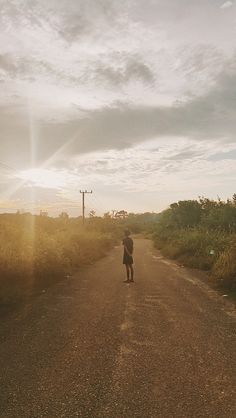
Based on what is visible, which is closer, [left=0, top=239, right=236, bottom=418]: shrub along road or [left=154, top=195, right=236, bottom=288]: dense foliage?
[left=0, top=239, right=236, bottom=418]: shrub along road

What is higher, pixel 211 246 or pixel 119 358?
pixel 211 246

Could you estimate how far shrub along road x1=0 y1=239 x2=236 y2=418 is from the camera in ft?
16.7

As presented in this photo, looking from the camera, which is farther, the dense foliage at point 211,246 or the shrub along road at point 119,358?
the dense foliage at point 211,246

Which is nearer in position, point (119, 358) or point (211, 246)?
point (119, 358)

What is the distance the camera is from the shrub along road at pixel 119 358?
5.10 m

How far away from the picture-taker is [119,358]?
6.86 metres

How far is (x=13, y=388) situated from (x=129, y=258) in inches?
440

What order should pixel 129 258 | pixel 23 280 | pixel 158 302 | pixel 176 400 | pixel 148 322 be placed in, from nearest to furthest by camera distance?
pixel 176 400 → pixel 148 322 → pixel 158 302 → pixel 23 280 → pixel 129 258

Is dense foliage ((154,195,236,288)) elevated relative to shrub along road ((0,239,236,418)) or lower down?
elevated

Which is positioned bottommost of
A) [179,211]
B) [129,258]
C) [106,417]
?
[106,417]

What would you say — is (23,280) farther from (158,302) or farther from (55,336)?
(55,336)

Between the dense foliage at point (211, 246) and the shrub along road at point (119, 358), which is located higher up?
the dense foliage at point (211, 246)

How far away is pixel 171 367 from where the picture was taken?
6.43 metres

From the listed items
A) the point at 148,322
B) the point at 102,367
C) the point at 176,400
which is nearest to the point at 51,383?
the point at 102,367
